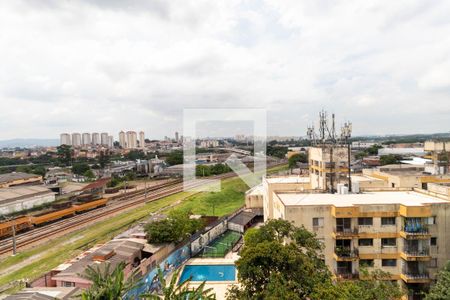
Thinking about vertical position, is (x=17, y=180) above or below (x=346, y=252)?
below

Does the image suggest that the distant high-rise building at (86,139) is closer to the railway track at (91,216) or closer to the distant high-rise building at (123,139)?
the distant high-rise building at (123,139)

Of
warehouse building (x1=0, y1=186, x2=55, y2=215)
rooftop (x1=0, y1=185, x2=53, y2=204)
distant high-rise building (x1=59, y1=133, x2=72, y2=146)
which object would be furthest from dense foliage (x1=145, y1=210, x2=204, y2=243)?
distant high-rise building (x1=59, y1=133, x2=72, y2=146)

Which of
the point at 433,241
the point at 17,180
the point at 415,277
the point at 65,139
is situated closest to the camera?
the point at 415,277

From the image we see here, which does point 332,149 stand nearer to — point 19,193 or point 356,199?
point 356,199

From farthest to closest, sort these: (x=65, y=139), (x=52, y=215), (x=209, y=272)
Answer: (x=65, y=139)
(x=52, y=215)
(x=209, y=272)

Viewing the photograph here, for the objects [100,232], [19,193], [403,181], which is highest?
Answer: [403,181]

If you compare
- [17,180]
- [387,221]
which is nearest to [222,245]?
[387,221]
